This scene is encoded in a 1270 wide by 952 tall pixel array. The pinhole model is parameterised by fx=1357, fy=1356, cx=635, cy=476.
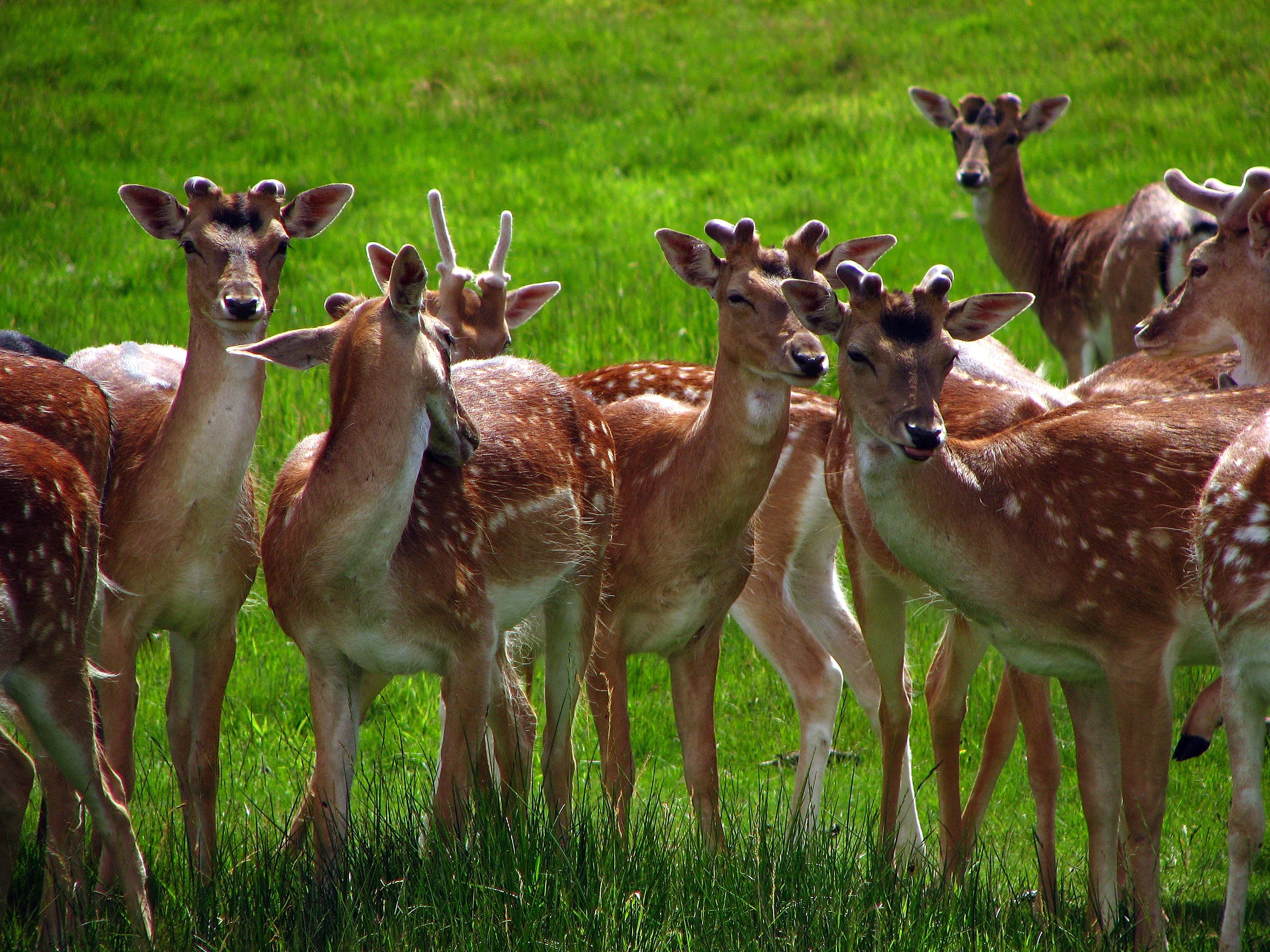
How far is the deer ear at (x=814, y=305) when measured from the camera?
166 inches

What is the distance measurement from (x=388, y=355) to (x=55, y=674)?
1275 millimetres

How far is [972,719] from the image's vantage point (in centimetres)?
631

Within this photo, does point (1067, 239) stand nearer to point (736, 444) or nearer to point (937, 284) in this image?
point (736, 444)

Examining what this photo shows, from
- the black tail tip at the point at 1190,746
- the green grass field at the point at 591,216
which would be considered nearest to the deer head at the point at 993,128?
the green grass field at the point at 591,216

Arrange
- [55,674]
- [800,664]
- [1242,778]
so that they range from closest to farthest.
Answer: [1242,778] < [55,674] < [800,664]

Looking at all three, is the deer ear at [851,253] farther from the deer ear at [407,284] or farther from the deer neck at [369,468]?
the deer neck at [369,468]

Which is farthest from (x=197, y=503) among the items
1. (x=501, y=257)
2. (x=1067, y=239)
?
(x=1067, y=239)

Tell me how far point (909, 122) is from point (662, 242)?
9393 millimetres

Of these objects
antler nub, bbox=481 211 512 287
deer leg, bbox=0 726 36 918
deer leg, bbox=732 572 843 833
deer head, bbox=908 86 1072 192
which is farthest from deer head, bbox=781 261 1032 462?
deer head, bbox=908 86 1072 192

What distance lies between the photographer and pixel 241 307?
176 inches

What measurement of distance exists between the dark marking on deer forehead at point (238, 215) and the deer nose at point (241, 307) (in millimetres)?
372

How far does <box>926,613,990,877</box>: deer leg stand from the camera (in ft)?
17.3

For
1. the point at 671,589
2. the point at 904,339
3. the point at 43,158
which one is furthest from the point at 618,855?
the point at 43,158

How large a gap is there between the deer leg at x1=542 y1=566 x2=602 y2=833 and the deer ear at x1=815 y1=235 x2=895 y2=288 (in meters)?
1.39
